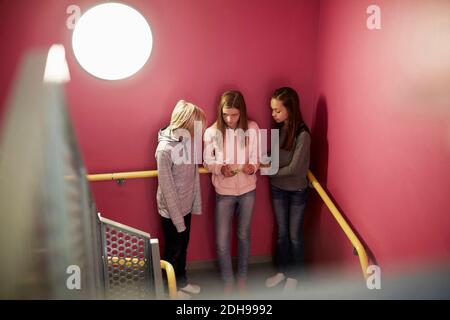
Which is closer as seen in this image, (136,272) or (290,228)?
(136,272)

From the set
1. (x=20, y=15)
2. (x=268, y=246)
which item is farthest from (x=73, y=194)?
(x=268, y=246)

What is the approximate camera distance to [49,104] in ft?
2.08

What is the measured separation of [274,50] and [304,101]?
0.46 m

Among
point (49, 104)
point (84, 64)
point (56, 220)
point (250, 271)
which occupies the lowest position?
point (250, 271)

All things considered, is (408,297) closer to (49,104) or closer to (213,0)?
(49,104)

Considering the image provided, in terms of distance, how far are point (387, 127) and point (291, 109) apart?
85 centimetres

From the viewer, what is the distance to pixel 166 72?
2.97 m

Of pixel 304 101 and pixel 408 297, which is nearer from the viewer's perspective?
pixel 408 297

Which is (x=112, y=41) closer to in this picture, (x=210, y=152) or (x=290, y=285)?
(x=210, y=152)

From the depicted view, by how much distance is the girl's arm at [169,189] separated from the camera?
2730 mm

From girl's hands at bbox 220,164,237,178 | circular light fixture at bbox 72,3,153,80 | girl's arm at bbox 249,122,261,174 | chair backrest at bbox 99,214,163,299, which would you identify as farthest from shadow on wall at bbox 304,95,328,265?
chair backrest at bbox 99,214,163,299

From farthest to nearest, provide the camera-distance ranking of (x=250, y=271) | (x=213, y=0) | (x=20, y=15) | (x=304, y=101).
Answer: (x=250, y=271) < (x=304, y=101) < (x=213, y=0) < (x=20, y=15)

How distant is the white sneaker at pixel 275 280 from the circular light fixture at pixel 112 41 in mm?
1876

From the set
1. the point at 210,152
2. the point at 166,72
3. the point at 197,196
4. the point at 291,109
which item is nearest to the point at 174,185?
the point at 197,196
